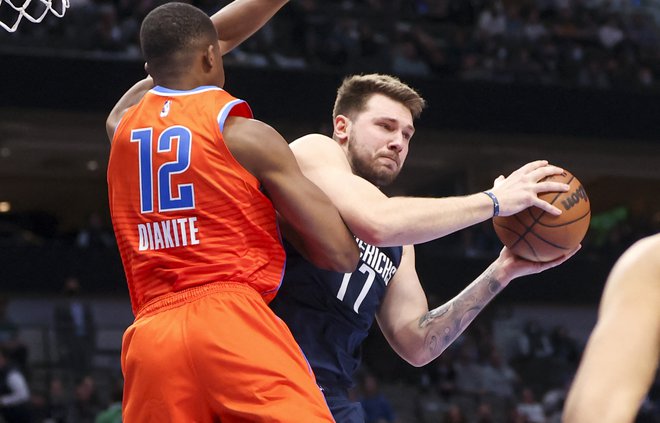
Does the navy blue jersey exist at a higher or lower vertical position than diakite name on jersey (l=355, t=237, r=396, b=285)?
lower

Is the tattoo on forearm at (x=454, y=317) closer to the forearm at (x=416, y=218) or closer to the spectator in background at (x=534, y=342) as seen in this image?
the forearm at (x=416, y=218)

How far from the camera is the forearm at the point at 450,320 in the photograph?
4.06 metres

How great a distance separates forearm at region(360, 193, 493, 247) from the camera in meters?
3.39

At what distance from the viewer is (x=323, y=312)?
151 inches

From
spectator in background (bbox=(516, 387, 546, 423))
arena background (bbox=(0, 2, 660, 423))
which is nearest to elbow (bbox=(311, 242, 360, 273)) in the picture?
arena background (bbox=(0, 2, 660, 423))

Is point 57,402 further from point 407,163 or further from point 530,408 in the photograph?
point 407,163

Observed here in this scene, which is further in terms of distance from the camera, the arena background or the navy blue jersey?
the arena background

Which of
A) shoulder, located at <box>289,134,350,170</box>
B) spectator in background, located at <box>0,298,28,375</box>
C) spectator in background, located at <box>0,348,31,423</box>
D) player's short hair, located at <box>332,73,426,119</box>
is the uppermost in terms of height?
player's short hair, located at <box>332,73,426,119</box>

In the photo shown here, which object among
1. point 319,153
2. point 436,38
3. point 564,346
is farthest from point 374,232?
point 436,38

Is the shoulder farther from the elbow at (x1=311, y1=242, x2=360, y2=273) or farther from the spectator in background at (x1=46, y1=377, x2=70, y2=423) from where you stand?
the spectator in background at (x1=46, y1=377, x2=70, y2=423)

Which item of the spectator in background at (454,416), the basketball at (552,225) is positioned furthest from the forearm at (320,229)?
the spectator in background at (454,416)

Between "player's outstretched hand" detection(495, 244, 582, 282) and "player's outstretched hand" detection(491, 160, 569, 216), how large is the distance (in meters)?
0.30

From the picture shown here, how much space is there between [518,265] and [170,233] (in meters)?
1.37

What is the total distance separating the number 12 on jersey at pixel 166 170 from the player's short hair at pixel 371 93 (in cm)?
101
